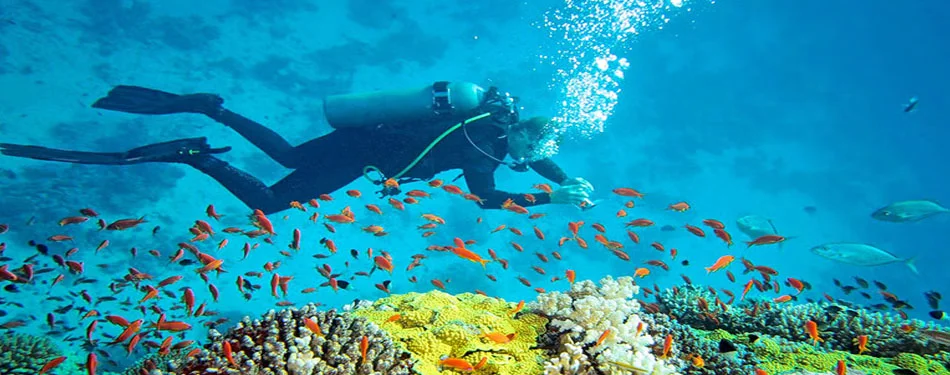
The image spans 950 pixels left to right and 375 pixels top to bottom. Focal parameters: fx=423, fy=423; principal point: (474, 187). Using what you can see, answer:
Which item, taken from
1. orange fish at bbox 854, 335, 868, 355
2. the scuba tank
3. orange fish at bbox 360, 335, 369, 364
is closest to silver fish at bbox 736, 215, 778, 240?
orange fish at bbox 854, 335, 868, 355

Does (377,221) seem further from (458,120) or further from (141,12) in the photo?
(458,120)

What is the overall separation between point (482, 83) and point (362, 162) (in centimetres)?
3132

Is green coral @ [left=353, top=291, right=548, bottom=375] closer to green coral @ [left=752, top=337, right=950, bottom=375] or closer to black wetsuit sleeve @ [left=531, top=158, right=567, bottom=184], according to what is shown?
green coral @ [left=752, top=337, right=950, bottom=375]

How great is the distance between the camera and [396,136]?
9398mm

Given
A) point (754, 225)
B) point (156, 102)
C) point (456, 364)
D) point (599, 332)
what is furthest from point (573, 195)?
point (156, 102)

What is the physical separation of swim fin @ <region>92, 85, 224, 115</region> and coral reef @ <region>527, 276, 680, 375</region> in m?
9.39

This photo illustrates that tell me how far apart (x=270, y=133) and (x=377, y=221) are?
32538 mm

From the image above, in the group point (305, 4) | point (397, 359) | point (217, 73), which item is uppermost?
point (305, 4)

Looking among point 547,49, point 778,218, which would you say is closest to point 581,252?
point 547,49

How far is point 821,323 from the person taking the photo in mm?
5824

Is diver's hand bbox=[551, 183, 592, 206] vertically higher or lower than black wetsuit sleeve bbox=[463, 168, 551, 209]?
lower

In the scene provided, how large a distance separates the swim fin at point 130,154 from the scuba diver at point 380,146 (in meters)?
0.02

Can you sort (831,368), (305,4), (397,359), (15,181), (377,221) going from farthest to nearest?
(377,221) < (305,4) < (15,181) < (831,368) < (397,359)

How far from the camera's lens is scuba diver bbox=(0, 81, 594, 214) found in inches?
329
